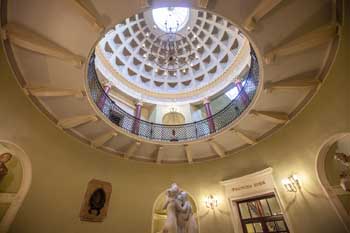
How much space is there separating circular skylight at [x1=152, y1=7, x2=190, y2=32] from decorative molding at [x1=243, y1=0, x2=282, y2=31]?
7690 mm

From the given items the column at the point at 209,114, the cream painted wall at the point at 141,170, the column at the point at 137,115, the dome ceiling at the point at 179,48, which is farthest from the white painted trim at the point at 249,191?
the dome ceiling at the point at 179,48

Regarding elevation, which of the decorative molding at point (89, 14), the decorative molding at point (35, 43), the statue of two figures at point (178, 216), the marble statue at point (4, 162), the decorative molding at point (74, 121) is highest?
the decorative molding at point (89, 14)

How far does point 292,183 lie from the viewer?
6.19 m

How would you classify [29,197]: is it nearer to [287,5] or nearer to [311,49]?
[287,5]

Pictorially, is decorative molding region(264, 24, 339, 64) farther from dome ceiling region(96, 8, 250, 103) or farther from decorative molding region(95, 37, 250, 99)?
dome ceiling region(96, 8, 250, 103)

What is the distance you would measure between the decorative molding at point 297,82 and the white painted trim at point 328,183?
174 cm

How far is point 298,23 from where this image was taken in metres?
4.46

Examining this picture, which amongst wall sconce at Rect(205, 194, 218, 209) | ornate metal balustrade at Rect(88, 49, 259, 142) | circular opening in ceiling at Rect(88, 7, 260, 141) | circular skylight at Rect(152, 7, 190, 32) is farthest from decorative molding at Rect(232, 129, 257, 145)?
circular skylight at Rect(152, 7, 190, 32)

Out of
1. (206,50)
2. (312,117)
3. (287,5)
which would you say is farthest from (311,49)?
(206,50)

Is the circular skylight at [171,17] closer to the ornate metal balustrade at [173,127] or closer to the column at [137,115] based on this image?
the column at [137,115]

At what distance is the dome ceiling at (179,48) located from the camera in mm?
10301

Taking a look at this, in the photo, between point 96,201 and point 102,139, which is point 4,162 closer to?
point 102,139

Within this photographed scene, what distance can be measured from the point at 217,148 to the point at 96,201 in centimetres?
523

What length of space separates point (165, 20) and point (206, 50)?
3371 mm
